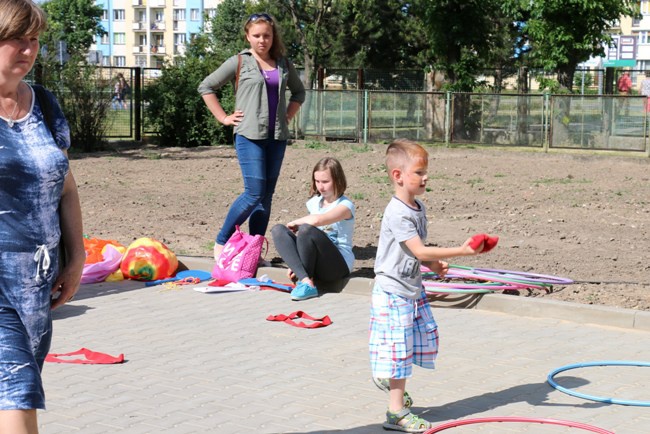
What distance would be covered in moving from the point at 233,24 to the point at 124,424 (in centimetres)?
9131

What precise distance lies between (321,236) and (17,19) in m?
5.44

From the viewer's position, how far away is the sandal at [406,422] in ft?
17.8

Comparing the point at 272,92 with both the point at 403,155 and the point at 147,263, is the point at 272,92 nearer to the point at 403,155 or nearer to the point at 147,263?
the point at 147,263

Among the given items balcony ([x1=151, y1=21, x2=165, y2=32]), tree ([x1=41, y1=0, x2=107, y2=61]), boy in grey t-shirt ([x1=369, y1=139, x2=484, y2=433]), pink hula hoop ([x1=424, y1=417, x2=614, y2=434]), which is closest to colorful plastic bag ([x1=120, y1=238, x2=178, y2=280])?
boy in grey t-shirt ([x1=369, y1=139, x2=484, y2=433])

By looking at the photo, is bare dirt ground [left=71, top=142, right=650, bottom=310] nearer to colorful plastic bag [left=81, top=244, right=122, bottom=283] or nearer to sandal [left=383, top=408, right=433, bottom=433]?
colorful plastic bag [left=81, top=244, right=122, bottom=283]

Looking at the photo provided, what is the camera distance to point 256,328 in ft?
25.7

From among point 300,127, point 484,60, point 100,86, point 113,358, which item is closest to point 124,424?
point 113,358

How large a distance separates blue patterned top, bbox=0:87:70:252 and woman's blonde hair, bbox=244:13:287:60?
5868 millimetres

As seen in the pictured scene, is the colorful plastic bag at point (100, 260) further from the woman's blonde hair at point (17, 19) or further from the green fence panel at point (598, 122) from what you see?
the green fence panel at point (598, 122)

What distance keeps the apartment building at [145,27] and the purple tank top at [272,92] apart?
13309 centimetres

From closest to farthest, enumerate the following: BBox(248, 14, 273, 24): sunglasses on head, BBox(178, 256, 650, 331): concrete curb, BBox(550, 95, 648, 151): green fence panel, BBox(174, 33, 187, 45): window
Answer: BBox(178, 256, 650, 331): concrete curb < BBox(248, 14, 273, 24): sunglasses on head < BBox(550, 95, 648, 151): green fence panel < BBox(174, 33, 187, 45): window

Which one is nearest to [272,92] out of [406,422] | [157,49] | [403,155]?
[403,155]

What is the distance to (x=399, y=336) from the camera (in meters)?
5.58

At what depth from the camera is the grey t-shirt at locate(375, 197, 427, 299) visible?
221 inches
